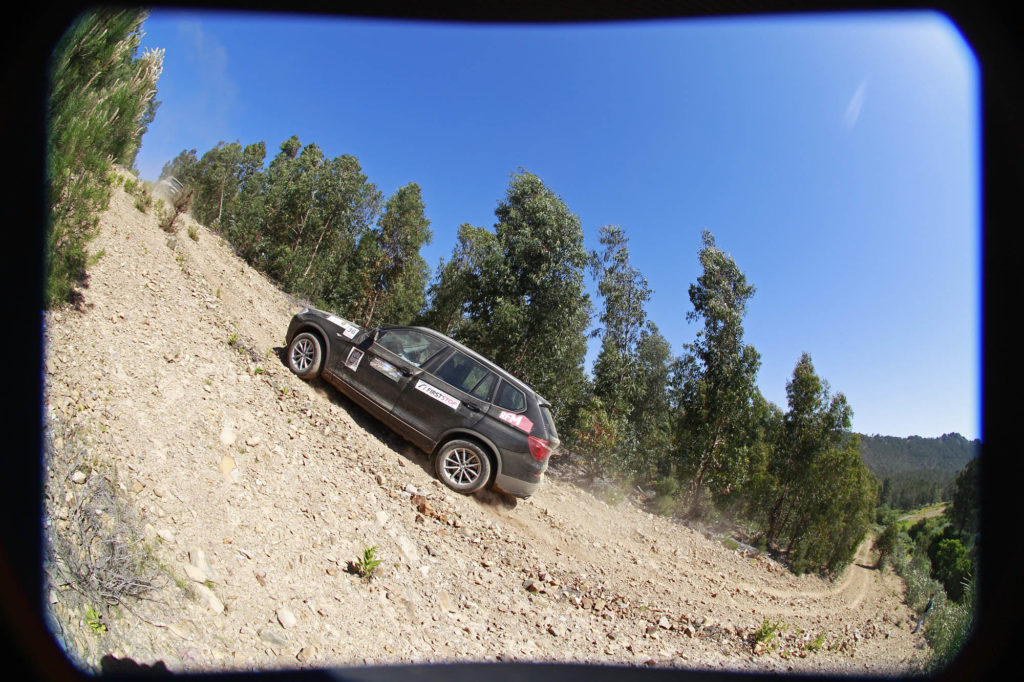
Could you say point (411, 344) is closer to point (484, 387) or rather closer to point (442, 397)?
point (442, 397)

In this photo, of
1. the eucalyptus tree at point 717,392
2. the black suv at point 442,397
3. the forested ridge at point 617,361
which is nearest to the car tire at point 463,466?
the black suv at point 442,397

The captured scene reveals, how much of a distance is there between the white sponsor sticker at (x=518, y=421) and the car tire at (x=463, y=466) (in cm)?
49

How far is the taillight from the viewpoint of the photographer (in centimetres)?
538

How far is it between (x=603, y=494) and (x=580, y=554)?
5.78m

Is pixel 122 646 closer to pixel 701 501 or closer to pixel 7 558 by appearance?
pixel 7 558

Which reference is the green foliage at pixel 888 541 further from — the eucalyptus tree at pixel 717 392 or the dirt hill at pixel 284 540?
the dirt hill at pixel 284 540

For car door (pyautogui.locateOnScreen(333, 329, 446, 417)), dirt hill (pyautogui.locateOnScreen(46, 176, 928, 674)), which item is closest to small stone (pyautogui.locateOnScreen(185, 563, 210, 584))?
dirt hill (pyautogui.locateOnScreen(46, 176, 928, 674))

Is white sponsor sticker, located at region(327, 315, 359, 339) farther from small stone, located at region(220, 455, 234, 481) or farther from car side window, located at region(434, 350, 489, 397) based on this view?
small stone, located at region(220, 455, 234, 481)

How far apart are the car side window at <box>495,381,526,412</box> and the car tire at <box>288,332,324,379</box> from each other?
262 cm

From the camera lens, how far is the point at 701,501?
1375 centimetres

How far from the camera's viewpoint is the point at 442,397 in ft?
18.5

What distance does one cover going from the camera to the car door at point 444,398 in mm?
5555

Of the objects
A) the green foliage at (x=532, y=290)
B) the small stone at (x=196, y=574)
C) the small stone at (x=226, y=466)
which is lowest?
the small stone at (x=196, y=574)

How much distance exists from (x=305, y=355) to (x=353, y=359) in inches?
32.6
